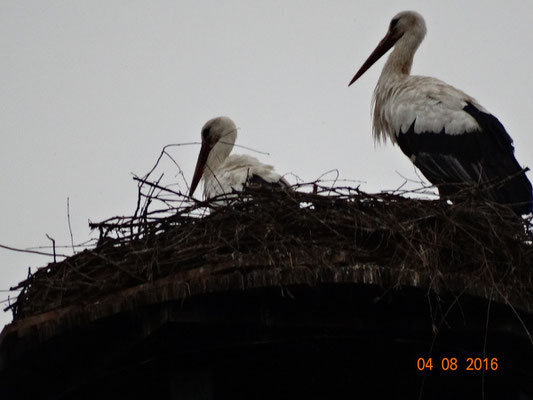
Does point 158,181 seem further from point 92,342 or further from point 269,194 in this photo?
point 92,342

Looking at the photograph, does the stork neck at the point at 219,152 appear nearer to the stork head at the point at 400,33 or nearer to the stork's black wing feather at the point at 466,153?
the stork head at the point at 400,33

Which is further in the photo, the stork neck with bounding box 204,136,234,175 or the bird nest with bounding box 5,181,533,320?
the stork neck with bounding box 204,136,234,175

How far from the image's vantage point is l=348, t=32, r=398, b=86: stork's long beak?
9.56 m

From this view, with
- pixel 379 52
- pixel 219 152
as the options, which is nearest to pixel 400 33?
pixel 379 52

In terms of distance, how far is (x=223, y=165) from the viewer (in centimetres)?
870

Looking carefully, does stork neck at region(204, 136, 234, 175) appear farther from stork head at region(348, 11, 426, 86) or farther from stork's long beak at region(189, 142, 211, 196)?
stork head at region(348, 11, 426, 86)

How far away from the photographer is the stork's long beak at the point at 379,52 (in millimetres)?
9562

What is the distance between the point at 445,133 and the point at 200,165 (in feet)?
8.14

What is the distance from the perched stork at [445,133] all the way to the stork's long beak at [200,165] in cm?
168

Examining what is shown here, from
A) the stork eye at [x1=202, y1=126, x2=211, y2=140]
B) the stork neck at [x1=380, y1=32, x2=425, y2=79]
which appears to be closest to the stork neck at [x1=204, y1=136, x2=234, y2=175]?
the stork eye at [x1=202, y1=126, x2=211, y2=140]

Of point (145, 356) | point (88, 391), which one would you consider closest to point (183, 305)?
point (145, 356)

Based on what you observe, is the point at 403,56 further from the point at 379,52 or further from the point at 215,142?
the point at 215,142

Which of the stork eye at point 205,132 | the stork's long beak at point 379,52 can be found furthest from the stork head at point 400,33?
the stork eye at point 205,132

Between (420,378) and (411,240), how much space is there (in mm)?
581
